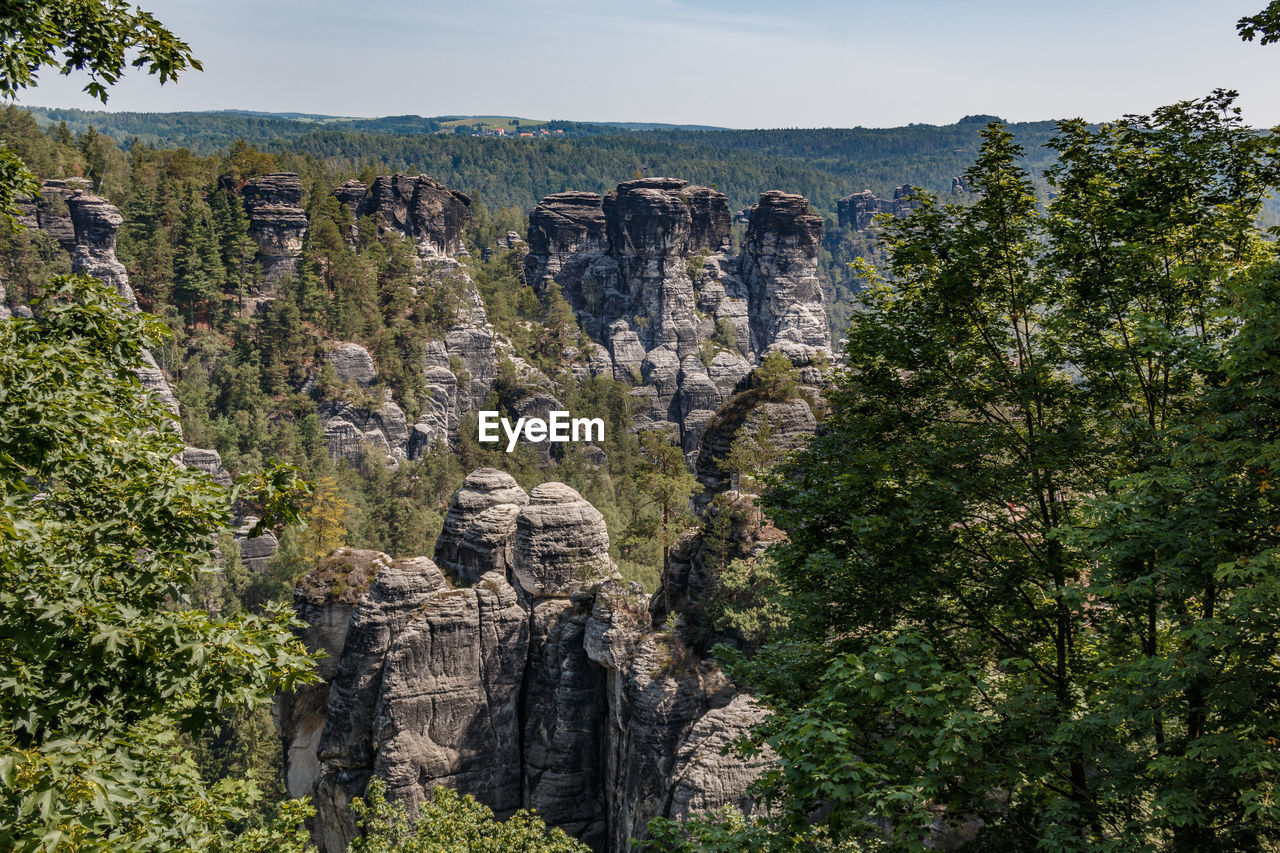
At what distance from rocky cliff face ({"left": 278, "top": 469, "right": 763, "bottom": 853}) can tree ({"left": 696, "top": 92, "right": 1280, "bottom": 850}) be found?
1565 cm

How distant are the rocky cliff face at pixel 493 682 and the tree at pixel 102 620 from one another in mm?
21694

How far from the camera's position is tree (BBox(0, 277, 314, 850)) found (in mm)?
6570

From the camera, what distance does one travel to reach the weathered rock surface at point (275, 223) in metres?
83.9

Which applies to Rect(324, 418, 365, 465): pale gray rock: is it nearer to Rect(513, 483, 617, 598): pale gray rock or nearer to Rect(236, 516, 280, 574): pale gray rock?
Rect(236, 516, 280, 574): pale gray rock

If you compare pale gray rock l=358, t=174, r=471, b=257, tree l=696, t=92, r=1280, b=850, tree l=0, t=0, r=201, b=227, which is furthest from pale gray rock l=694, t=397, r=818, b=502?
pale gray rock l=358, t=174, r=471, b=257

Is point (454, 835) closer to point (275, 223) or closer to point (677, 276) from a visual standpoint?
point (275, 223)

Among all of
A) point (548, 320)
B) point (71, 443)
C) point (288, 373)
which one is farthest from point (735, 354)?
point (71, 443)

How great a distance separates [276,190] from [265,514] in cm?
8522

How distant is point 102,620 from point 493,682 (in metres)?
28.8

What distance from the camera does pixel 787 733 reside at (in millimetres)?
10258

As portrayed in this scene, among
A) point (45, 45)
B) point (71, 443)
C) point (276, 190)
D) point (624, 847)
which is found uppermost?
point (276, 190)

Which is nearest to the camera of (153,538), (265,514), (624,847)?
(153,538)

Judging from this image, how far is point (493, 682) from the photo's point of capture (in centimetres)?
3488

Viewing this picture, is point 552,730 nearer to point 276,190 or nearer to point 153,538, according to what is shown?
point 153,538
